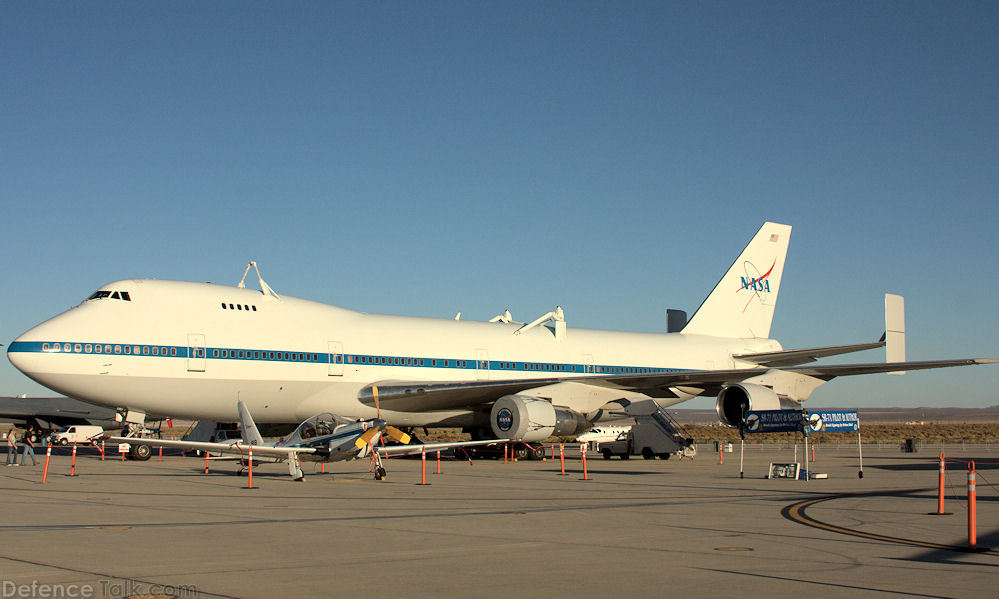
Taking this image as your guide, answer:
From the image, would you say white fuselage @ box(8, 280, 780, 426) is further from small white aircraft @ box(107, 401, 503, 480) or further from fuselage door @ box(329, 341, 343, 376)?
small white aircraft @ box(107, 401, 503, 480)

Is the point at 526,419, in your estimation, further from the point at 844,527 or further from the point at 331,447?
the point at 844,527

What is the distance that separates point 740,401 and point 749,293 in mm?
15670

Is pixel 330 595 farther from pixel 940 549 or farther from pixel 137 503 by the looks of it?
pixel 137 503

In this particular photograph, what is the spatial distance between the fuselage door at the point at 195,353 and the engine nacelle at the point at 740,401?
1464 centimetres

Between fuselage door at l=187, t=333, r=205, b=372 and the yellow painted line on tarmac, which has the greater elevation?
fuselage door at l=187, t=333, r=205, b=372

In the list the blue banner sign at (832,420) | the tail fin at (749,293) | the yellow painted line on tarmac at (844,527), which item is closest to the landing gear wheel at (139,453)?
the blue banner sign at (832,420)

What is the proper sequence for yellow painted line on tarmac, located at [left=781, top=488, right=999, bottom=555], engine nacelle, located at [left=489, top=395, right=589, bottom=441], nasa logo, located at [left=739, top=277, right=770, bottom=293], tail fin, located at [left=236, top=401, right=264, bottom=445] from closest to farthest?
yellow painted line on tarmac, located at [left=781, top=488, right=999, bottom=555], tail fin, located at [left=236, top=401, right=264, bottom=445], engine nacelle, located at [left=489, top=395, right=589, bottom=441], nasa logo, located at [left=739, top=277, right=770, bottom=293]

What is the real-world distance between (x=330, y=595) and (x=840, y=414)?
18.1 m

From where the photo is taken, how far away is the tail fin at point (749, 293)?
40531 mm

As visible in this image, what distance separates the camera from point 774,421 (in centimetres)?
2330

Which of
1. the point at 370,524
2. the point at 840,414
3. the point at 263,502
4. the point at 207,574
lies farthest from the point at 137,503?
the point at 840,414

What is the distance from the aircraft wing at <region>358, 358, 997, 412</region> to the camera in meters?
28.4

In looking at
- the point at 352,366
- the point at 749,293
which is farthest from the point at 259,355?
the point at 749,293

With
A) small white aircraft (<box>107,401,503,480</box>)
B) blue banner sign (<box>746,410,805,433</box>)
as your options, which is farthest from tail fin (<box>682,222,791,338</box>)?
small white aircraft (<box>107,401,503,480</box>)
